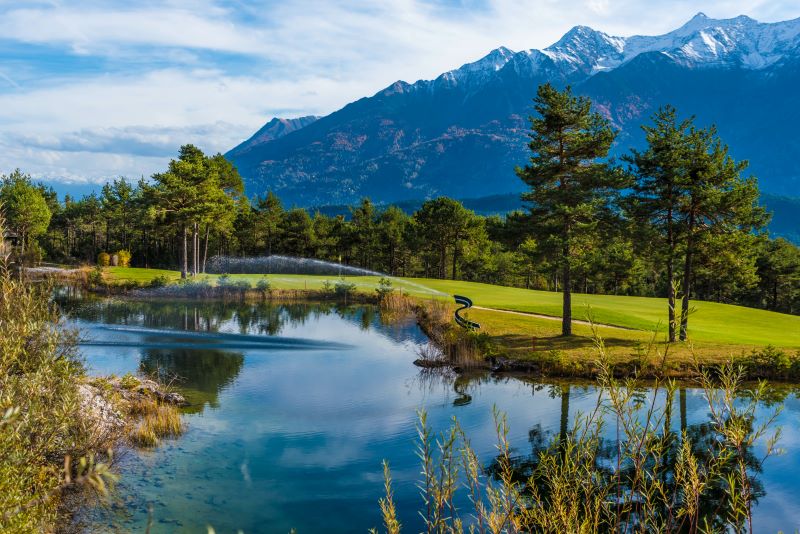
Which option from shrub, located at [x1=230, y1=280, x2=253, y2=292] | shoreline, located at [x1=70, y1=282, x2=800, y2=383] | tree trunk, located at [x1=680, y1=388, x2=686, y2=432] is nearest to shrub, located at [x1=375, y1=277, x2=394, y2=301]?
shoreline, located at [x1=70, y1=282, x2=800, y2=383]

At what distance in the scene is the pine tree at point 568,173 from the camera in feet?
93.7

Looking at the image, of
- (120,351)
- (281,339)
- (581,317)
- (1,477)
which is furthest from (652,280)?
(1,477)

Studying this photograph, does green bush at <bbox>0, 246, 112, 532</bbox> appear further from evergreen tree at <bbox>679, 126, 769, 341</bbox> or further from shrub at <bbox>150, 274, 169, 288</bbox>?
shrub at <bbox>150, 274, 169, 288</bbox>

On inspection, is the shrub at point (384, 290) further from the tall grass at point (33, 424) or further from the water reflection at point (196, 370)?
the tall grass at point (33, 424)

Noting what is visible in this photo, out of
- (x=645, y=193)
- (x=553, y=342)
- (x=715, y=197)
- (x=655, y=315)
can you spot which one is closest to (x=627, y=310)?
(x=655, y=315)

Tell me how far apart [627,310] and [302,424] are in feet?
101

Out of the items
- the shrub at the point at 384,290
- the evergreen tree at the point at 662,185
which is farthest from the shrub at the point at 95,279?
the evergreen tree at the point at 662,185

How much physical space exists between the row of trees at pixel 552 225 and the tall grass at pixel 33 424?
22.5 feet

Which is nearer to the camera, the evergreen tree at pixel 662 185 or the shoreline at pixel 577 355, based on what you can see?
the shoreline at pixel 577 355

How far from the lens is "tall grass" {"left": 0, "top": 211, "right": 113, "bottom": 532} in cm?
637

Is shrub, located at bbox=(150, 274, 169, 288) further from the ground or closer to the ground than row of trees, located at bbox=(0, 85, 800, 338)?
closer to the ground

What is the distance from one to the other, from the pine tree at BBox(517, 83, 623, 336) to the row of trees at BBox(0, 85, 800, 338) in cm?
7

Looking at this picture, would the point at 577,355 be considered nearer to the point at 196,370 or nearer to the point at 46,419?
the point at 196,370

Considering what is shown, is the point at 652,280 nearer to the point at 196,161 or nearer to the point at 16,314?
the point at 196,161
